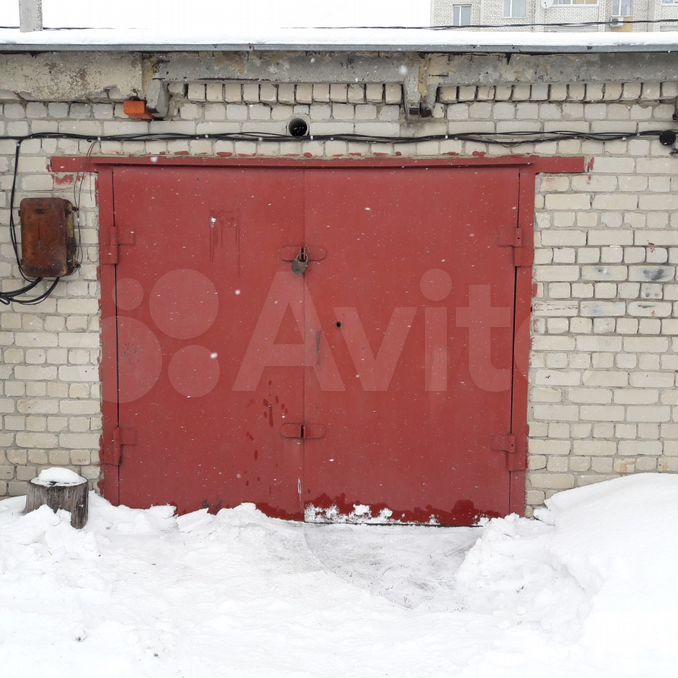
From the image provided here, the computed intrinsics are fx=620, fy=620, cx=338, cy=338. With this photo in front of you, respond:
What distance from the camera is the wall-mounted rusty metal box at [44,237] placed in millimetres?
3943

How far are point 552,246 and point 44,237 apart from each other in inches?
129

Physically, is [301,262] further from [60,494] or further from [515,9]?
[515,9]

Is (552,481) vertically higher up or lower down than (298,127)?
lower down

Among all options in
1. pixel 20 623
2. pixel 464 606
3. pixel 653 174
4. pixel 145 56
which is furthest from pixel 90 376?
pixel 653 174

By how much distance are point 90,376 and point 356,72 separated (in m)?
2.63

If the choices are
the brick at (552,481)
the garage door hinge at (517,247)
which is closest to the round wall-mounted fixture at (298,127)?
the garage door hinge at (517,247)

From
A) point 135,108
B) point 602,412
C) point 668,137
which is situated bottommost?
point 602,412

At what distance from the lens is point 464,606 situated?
11.0 feet

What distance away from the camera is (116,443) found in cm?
417

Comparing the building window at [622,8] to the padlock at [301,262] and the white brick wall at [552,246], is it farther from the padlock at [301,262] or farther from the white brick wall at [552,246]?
the padlock at [301,262]

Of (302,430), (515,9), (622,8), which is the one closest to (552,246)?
(302,430)

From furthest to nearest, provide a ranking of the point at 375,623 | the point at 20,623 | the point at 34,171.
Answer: the point at 34,171 → the point at 375,623 → the point at 20,623

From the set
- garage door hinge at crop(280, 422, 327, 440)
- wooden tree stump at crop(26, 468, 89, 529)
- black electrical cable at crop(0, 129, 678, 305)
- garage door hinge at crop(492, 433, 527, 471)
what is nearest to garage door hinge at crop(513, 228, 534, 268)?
black electrical cable at crop(0, 129, 678, 305)

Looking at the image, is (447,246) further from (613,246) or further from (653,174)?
(653,174)
